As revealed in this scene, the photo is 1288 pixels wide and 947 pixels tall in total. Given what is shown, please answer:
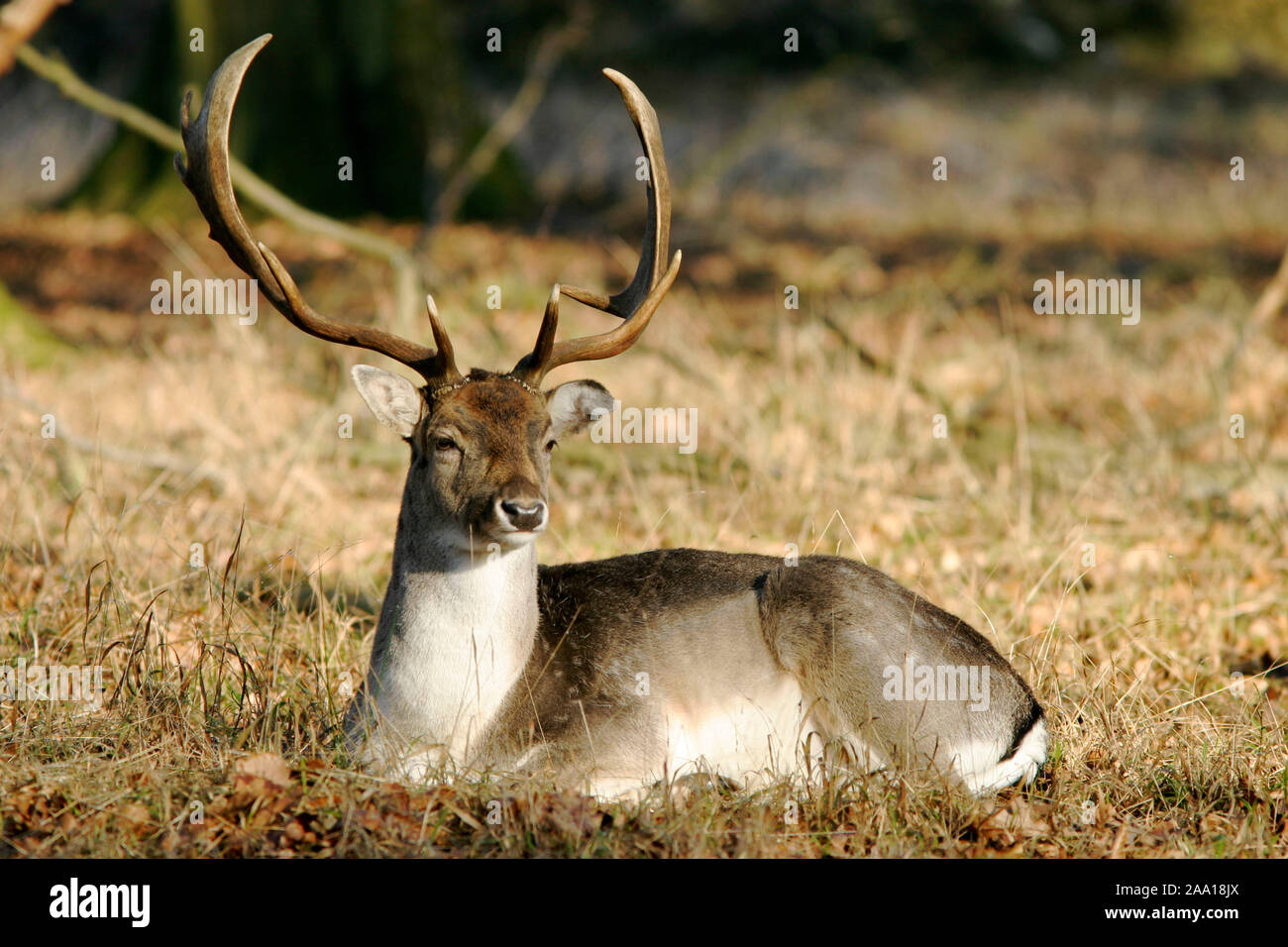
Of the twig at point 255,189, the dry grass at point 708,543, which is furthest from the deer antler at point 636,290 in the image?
the twig at point 255,189

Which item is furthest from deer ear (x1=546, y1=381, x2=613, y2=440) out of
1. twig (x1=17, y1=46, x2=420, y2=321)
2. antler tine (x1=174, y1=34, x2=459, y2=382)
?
twig (x1=17, y1=46, x2=420, y2=321)

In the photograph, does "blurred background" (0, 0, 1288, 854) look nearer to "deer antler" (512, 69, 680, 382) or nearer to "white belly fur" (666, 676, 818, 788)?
"white belly fur" (666, 676, 818, 788)

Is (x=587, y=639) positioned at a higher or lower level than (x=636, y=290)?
lower

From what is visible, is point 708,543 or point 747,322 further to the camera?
point 747,322

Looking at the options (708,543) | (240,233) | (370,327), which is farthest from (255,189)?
(370,327)

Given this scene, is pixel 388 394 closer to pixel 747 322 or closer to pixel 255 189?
pixel 255 189

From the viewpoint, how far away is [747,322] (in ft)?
50.6

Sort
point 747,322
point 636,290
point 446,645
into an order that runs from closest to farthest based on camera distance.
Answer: point 446,645, point 636,290, point 747,322

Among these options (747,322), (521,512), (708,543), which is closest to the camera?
(521,512)

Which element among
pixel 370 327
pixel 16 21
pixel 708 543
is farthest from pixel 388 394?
pixel 16 21

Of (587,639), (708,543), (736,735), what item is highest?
(708,543)

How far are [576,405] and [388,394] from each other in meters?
0.72
